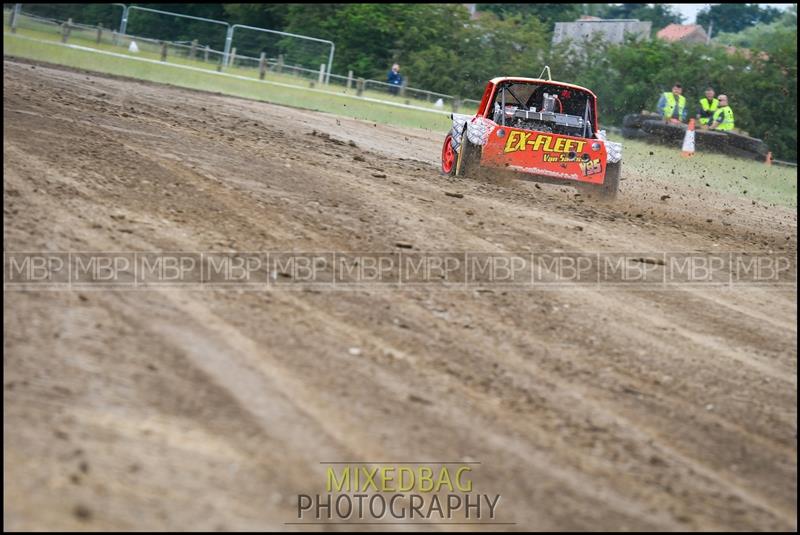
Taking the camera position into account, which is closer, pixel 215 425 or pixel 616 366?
pixel 215 425

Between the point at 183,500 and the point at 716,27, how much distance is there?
9872 centimetres

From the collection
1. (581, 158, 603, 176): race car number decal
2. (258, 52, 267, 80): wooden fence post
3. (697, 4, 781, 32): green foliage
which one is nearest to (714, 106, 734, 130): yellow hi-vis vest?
(581, 158, 603, 176): race car number decal

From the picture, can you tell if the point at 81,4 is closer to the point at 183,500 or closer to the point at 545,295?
the point at 545,295

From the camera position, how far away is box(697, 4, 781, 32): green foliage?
9181 centimetres

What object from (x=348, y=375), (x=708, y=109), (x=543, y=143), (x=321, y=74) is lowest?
(x=348, y=375)

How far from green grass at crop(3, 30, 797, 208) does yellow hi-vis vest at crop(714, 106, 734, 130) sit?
4.24 ft

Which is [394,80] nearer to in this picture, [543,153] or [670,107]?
[670,107]

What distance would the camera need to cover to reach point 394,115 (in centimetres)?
2594

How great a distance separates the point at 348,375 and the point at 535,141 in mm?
7308

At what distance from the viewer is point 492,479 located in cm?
444

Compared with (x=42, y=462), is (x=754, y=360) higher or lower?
higher

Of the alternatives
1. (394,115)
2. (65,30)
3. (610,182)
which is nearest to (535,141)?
(610,182)

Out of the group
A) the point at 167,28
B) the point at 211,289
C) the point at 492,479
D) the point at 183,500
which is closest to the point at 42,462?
the point at 183,500

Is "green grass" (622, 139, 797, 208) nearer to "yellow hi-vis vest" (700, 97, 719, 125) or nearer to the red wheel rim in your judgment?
"yellow hi-vis vest" (700, 97, 719, 125)
